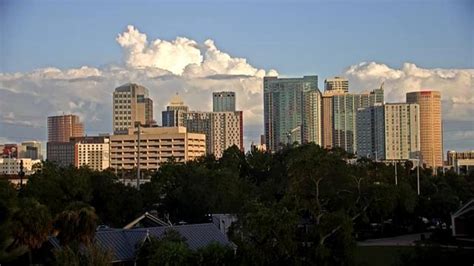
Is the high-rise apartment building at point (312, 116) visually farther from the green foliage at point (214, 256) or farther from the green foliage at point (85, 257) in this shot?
the green foliage at point (85, 257)

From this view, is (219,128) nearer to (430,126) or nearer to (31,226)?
(430,126)

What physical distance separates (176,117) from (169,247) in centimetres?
14377

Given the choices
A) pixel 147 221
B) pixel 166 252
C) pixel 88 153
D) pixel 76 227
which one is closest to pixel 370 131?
pixel 88 153

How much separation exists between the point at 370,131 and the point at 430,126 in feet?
29.8

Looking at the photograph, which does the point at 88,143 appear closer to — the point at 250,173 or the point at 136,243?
the point at 250,173

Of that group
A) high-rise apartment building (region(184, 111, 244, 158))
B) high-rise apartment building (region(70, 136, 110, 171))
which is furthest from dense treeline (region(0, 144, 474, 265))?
high-rise apartment building (region(184, 111, 244, 158))

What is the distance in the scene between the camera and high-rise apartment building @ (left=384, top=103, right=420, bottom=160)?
117562 mm

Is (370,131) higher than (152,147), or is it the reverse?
(370,131)

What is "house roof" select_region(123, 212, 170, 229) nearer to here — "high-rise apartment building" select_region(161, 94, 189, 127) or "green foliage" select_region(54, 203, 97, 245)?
"green foliage" select_region(54, 203, 97, 245)

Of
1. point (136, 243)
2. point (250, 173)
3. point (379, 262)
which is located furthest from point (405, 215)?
point (136, 243)

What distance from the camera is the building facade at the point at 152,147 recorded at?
409ft

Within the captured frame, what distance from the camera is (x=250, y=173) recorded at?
64.4 metres

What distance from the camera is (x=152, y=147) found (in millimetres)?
125688

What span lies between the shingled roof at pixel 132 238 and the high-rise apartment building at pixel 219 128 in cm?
12472
